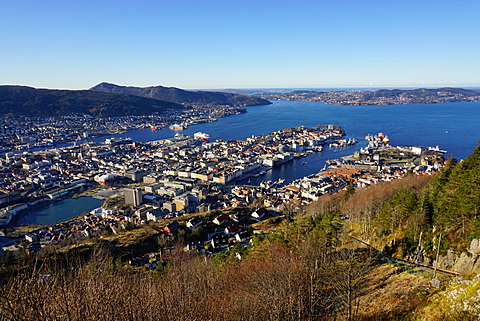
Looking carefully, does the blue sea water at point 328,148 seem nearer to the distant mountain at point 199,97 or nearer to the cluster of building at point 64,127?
the cluster of building at point 64,127

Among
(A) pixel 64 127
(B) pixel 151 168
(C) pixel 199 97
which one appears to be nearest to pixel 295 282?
(B) pixel 151 168

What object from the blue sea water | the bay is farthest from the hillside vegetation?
the blue sea water

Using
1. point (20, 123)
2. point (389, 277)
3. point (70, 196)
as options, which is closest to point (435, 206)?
point (389, 277)

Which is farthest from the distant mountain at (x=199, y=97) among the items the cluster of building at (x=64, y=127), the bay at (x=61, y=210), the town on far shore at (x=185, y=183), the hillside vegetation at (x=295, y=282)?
the hillside vegetation at (x=295, y=282)

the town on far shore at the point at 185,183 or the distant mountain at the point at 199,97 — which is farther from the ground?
the distant mountain at the point at 199,97

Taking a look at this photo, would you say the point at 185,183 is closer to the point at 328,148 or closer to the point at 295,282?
the point at 295,282
